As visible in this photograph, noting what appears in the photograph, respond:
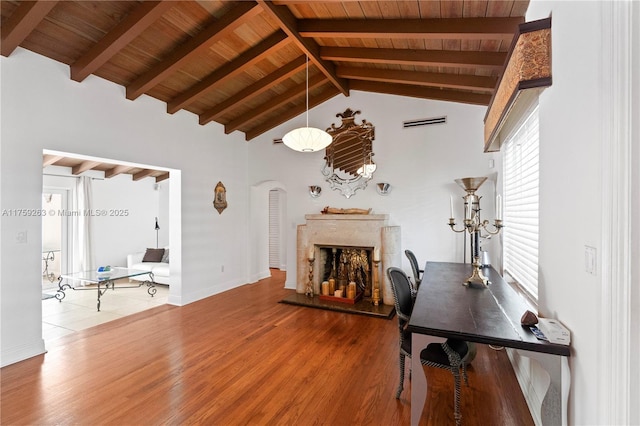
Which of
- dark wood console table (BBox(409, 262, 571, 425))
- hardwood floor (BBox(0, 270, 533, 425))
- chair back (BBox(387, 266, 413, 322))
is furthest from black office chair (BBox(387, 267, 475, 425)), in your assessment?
hardwood floor (BBox(0, 270, 533, 425))

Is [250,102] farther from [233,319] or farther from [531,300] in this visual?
[531,300]

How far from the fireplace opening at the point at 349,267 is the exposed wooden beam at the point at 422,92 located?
8.42ft

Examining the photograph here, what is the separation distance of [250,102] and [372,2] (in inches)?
112

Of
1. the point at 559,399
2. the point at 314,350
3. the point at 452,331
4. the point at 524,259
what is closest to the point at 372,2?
the point at 524,259

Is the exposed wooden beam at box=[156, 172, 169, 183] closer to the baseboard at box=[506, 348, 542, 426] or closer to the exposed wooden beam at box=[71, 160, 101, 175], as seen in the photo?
the exposed wooden beam at box=[71, 160, 101, 175]

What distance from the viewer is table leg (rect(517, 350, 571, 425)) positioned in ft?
4.70

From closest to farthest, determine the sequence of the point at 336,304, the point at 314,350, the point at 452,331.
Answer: the point at 452,331 < the point at 314,350 < the point at 336,304

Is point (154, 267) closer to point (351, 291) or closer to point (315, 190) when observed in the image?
point (315, 190)

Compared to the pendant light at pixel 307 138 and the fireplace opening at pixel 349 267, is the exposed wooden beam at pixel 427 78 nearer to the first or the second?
the pendant light at pixel 307 138

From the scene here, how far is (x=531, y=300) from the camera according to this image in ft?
7.55

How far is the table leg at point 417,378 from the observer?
1.73 meters

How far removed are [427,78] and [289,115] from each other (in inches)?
104

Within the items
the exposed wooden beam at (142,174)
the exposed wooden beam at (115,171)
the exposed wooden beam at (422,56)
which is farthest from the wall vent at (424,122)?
the exposed wooden beam at (142,174)

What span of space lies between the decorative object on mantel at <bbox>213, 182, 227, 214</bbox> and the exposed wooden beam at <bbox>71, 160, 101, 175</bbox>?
273 centimetres
